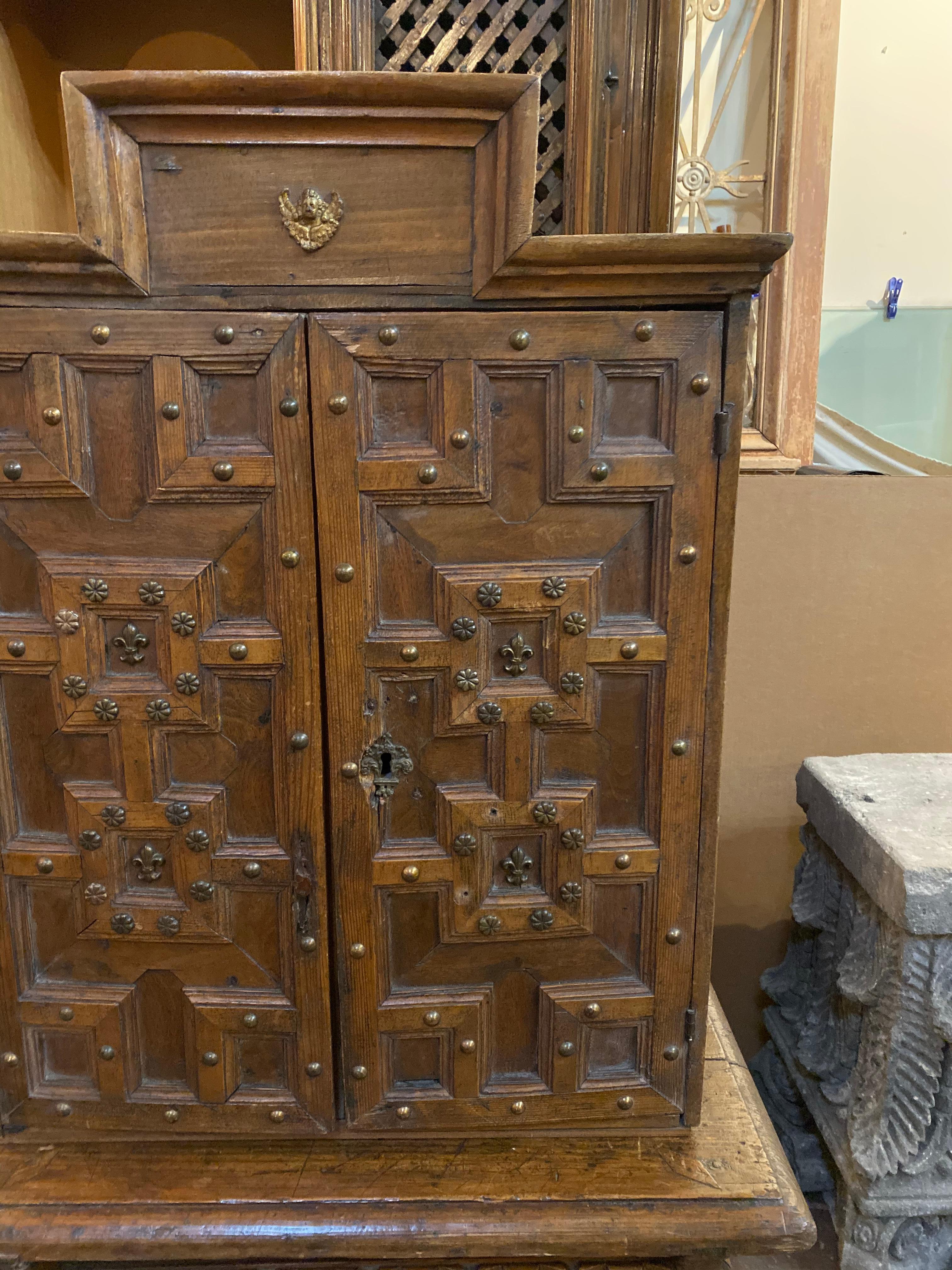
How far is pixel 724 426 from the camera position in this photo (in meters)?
0.94

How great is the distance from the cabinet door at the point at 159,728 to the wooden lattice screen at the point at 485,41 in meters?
0.60

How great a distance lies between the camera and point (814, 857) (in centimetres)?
154

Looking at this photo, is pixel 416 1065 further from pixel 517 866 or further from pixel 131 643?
pixel 131 643

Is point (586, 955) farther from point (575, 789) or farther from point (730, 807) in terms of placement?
point (730, 807)

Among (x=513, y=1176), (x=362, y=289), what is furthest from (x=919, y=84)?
(x=513, y=1176)

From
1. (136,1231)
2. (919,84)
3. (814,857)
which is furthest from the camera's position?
(919,84)

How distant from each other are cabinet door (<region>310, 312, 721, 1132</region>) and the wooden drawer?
0.08m

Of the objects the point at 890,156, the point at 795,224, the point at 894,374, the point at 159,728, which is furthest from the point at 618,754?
the point at 890,156

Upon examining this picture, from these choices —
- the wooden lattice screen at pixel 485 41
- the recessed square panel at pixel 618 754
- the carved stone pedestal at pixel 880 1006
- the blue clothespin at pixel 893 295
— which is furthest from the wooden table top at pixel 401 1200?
the blue clothespin at pixel 893 295

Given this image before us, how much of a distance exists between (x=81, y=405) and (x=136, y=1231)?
103cm

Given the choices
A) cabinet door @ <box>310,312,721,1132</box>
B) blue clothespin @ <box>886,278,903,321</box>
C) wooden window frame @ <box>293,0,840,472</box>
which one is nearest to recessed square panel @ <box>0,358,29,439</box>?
cabinet door @ <box>310,312,721,1132</box>

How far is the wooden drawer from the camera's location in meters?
0.85

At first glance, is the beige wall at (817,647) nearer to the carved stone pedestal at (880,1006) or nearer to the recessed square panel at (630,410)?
the carved stone pedestal at (880,1006)

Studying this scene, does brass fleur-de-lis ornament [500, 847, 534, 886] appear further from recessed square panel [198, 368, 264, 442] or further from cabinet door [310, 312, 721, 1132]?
recessed square panel [198, 368, 264, 442]
